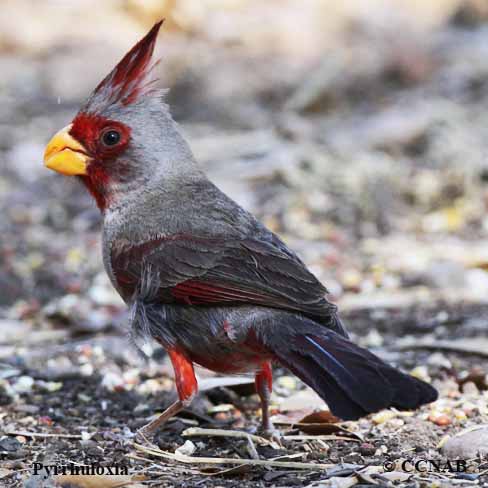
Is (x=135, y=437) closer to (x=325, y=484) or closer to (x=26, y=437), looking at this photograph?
(x=26, y=437)

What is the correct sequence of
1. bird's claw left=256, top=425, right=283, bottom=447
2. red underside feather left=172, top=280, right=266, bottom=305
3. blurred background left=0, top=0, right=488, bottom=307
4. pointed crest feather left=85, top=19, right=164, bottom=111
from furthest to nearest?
blurred background left=0, top=0, right=488, bottom=307, pointed crest feather left=85, top=19, right=164, bottom=111, bird's claw left=256, top=425, right=283, bottom=447, red underside feather left=172, top=280, right=266, bottom=305

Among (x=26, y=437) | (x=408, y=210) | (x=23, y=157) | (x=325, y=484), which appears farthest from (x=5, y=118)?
(x=325, y=484)

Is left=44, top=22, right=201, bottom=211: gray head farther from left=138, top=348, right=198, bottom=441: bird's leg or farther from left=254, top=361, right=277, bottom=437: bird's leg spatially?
left=254, top=361, right=277, bottom=437: bird's leg

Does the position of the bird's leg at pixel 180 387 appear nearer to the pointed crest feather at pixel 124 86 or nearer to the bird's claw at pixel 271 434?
the bird's claw at pixel 271 434

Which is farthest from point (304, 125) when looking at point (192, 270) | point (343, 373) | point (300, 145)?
point (343, 373)

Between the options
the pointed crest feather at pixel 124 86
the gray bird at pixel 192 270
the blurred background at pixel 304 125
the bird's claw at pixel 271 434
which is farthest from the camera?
the blurred background at pixel 304 125

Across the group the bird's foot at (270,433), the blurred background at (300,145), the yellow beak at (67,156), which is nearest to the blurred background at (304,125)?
the blurred background at (300,145)

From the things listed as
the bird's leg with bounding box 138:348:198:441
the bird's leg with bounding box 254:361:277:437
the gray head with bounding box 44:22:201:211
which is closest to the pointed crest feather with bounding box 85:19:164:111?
the gray head with bounding box 44:22:201:211

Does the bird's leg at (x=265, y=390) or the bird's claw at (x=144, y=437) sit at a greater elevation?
the bird's leg at (x=265, y=390)
